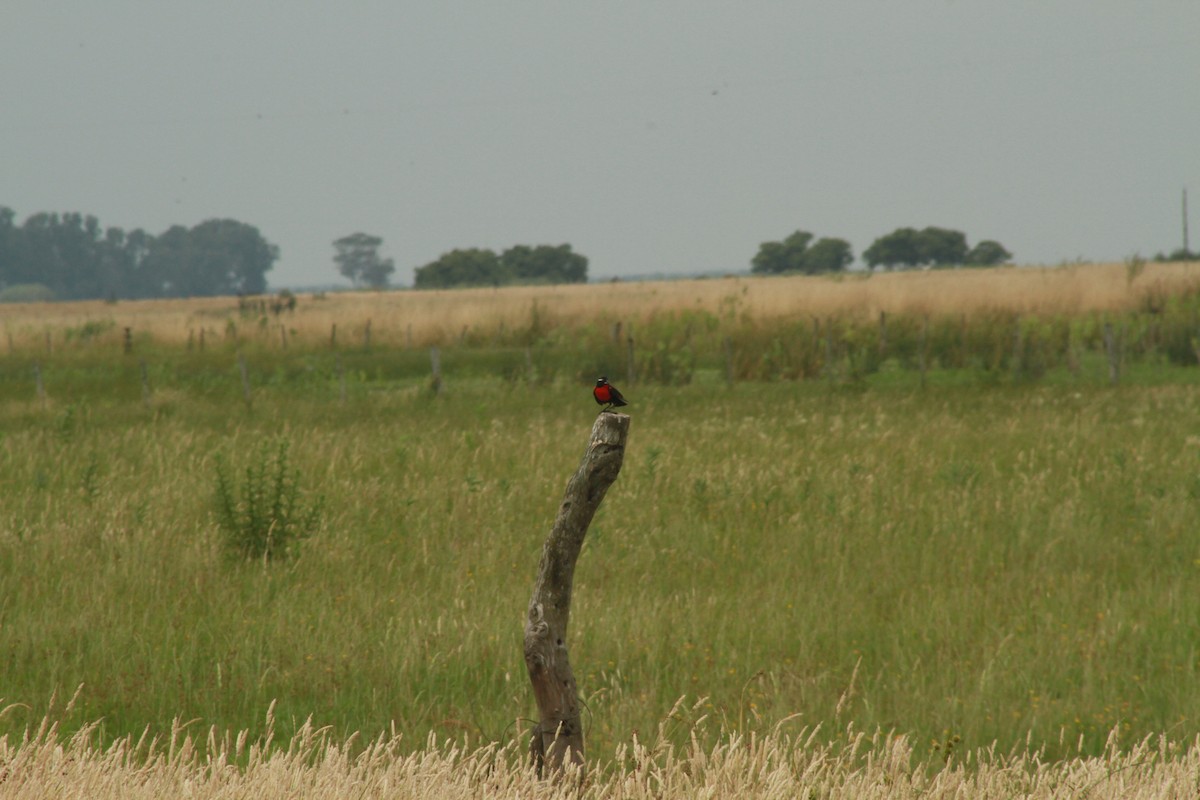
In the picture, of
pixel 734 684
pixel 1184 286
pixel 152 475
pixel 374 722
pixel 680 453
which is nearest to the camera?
pixel 374 722

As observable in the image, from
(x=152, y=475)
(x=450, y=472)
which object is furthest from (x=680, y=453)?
(x=152, y=475)

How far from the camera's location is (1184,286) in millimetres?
34531

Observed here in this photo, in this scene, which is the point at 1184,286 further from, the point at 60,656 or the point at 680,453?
the point at 60,656

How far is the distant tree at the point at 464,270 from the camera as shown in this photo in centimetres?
10550

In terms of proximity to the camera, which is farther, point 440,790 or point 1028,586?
point 1028,586

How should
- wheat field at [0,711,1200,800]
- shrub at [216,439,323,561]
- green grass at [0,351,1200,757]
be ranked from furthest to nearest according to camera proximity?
1. shrub at [216,439,323,561]
2. green grass at [0,351,1200,757]
3. wheat field at [0,711,1200,800]

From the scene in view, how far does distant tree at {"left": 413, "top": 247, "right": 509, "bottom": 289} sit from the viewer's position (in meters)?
106

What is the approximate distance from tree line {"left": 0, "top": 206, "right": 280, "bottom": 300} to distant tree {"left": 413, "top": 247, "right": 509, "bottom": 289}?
63635 mm

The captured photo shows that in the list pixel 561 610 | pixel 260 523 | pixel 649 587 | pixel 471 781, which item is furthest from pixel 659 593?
pixel 471 781

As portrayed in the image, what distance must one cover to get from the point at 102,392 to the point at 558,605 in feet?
75.8

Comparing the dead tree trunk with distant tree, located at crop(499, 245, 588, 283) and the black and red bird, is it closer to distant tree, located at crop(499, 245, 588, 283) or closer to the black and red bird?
the black and red bird

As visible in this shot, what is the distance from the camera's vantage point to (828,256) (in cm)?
11006

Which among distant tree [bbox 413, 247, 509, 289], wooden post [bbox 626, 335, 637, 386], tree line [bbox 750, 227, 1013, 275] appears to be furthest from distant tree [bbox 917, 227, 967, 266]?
wooden post [bbox 626, 335, 637, 386]

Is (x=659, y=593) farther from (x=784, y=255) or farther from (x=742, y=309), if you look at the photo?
(x=784, y=255)
